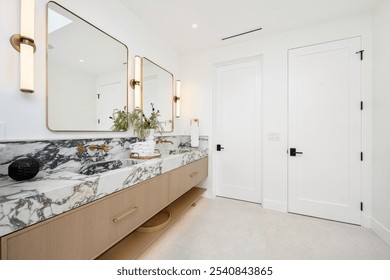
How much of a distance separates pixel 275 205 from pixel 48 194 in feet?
8.45

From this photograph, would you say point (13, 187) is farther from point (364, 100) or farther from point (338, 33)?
point (338, 33)

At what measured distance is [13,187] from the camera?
0.77 meters

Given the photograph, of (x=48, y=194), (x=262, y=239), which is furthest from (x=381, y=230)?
(x=48, y=194)

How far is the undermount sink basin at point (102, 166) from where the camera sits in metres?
1.33

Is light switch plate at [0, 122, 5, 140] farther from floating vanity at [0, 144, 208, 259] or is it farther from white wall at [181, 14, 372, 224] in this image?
white wall at [181, 14, 372, 224]

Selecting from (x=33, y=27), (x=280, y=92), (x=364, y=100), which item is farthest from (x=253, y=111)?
(x=33, y=27)

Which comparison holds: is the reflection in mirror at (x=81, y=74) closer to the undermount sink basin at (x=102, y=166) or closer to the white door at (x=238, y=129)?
the undermount sink basin at (x=102, y=166)

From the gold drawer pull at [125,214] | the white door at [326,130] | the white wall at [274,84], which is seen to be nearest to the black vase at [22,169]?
the gold drawer pull at [125,214]

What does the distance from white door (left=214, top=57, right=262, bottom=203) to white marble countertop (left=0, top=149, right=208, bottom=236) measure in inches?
73.7

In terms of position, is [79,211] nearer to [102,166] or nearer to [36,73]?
[102,166]

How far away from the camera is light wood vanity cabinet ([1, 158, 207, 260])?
67 centimetres

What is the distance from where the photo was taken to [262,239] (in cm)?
167

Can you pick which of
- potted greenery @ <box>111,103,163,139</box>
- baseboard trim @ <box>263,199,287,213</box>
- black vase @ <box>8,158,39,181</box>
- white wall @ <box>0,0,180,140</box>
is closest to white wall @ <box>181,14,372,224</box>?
baseboard trim @ <box>263,199,287,213</box>

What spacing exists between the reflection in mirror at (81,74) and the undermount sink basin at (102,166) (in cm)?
35
